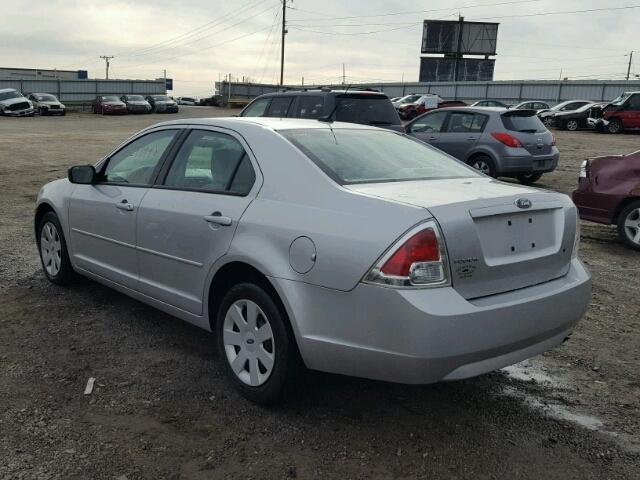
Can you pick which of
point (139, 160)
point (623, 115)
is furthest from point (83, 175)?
point (623, 115)

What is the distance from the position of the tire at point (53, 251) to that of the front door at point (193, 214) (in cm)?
141

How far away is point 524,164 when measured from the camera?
11.7 meters

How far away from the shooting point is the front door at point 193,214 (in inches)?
141

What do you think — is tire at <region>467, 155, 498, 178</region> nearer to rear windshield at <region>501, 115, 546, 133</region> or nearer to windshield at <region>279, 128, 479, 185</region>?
rear windshield at <region>501, 115, 546, 133</region>

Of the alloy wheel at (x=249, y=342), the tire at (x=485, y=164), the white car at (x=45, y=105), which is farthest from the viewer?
the white car at (x=45, y=105)

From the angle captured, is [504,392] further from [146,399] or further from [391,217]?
[146,399]

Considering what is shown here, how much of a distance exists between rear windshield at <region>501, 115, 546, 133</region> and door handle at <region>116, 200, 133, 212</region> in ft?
30.1

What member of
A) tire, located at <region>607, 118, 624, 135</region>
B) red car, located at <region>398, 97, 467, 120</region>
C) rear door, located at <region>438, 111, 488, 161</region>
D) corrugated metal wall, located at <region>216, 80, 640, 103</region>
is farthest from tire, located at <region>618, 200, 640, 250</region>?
corrugated metal wall, located at <region>216, 80, 640, 103</region>

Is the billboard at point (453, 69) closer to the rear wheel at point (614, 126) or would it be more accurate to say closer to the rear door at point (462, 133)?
the rear wheel at point (614, 126)

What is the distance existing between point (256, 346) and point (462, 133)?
9.78 m

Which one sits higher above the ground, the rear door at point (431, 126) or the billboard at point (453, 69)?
the billboard at point (453, 69)

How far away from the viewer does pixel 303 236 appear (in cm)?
308

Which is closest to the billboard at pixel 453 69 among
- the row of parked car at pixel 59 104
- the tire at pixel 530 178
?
the row of parked car at pixel 59 104

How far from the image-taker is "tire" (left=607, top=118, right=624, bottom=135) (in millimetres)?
28297
